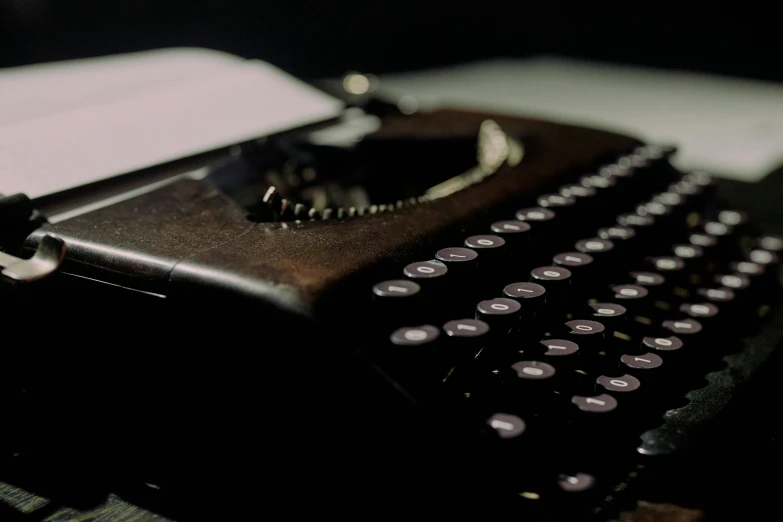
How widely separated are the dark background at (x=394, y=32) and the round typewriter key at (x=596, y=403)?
1672mm

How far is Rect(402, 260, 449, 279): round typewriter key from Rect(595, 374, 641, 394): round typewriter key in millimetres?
336

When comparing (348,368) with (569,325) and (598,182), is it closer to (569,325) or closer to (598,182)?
(569,325)

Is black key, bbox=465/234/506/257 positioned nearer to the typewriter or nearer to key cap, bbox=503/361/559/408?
the typewriter

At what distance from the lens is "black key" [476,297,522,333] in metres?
1.18

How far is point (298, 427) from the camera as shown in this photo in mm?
1061

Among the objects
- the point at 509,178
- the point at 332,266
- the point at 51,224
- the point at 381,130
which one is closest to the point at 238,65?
the point at 381,130

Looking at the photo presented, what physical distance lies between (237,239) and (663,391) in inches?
32.1

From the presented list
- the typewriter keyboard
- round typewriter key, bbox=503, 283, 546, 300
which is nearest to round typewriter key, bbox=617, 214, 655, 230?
the typewriter keyboard

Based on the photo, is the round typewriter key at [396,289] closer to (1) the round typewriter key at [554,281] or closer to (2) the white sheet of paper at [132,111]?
(1) the round typewriter key at [554,281]

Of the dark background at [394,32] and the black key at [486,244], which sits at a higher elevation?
the dark background at [394,32]

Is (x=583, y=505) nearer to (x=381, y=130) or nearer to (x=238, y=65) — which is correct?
(x=381, y=130)

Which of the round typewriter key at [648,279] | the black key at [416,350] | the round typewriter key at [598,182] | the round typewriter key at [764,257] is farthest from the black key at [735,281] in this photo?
the black key at [416,350]

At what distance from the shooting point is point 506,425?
106cm

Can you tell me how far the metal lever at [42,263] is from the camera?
1.00 m
